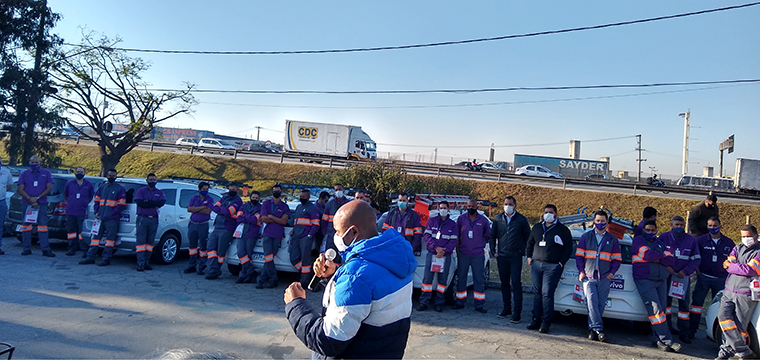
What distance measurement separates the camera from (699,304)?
712 centimetres

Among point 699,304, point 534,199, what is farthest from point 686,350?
point 534,199

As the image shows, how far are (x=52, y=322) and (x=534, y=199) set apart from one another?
20.7 metres

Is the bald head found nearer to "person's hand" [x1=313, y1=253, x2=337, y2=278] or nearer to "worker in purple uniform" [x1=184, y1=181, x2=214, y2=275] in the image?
"person's hand" [x1=313, y1=253, x2=337, y2=278]

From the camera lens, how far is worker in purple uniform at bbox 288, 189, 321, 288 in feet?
28.7

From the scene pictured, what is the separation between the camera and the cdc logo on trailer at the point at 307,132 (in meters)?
40.0

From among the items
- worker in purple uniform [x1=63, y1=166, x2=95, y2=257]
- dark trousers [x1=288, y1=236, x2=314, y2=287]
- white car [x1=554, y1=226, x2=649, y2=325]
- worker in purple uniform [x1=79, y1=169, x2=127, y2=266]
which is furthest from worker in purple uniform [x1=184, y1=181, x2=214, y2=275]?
white car [x1=554, y1=226, x2=649, y2=325]

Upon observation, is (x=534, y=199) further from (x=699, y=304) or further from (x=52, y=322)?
(x=52, y=322)

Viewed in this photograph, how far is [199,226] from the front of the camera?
31.8 ft

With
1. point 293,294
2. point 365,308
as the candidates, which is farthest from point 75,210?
point 365,308

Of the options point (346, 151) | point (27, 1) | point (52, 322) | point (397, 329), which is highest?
point (27, 1)

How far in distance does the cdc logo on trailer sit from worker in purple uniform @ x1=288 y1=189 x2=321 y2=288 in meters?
31.7

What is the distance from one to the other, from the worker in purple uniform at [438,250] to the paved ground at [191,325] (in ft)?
0.97

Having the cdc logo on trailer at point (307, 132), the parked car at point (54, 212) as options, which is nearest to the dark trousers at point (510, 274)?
the parked car at point (54, 212)

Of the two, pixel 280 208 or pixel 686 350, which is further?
pixel 280 208
